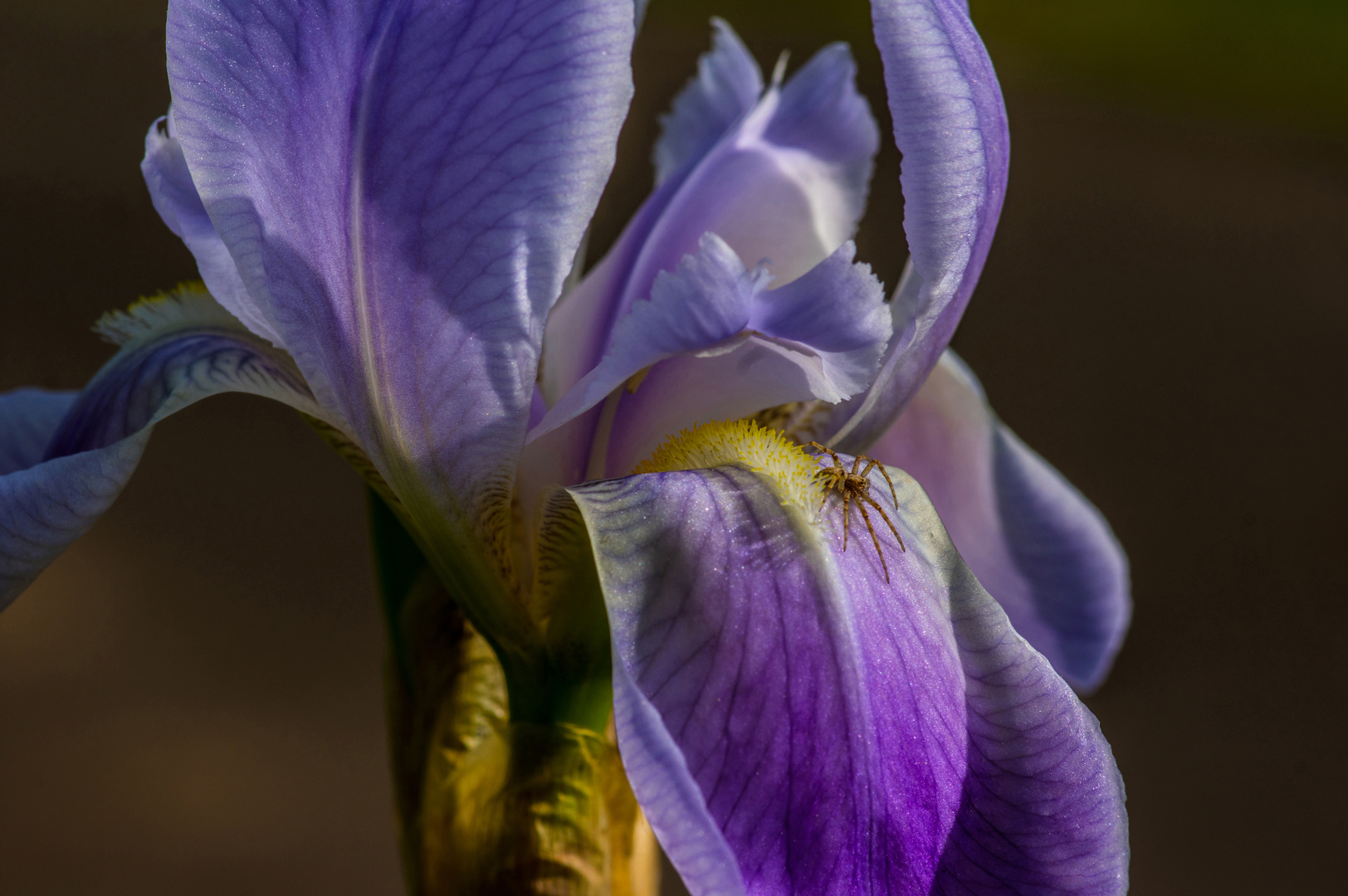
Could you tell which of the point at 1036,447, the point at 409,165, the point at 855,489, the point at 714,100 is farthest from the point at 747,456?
the point at 1036,447

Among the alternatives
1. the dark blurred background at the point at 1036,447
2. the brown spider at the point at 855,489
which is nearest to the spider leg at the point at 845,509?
the brown spider at the point at 855,489

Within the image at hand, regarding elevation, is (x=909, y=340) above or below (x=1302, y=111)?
above

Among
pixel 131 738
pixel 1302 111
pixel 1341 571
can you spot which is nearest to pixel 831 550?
pixel 131 738

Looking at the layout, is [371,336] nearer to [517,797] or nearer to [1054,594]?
[517,797]

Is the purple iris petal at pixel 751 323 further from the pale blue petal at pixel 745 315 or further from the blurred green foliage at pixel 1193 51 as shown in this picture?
the blurred green foliage at pixel 1193 51

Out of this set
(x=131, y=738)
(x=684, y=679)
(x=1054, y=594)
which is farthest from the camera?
(x=131, y=738)
